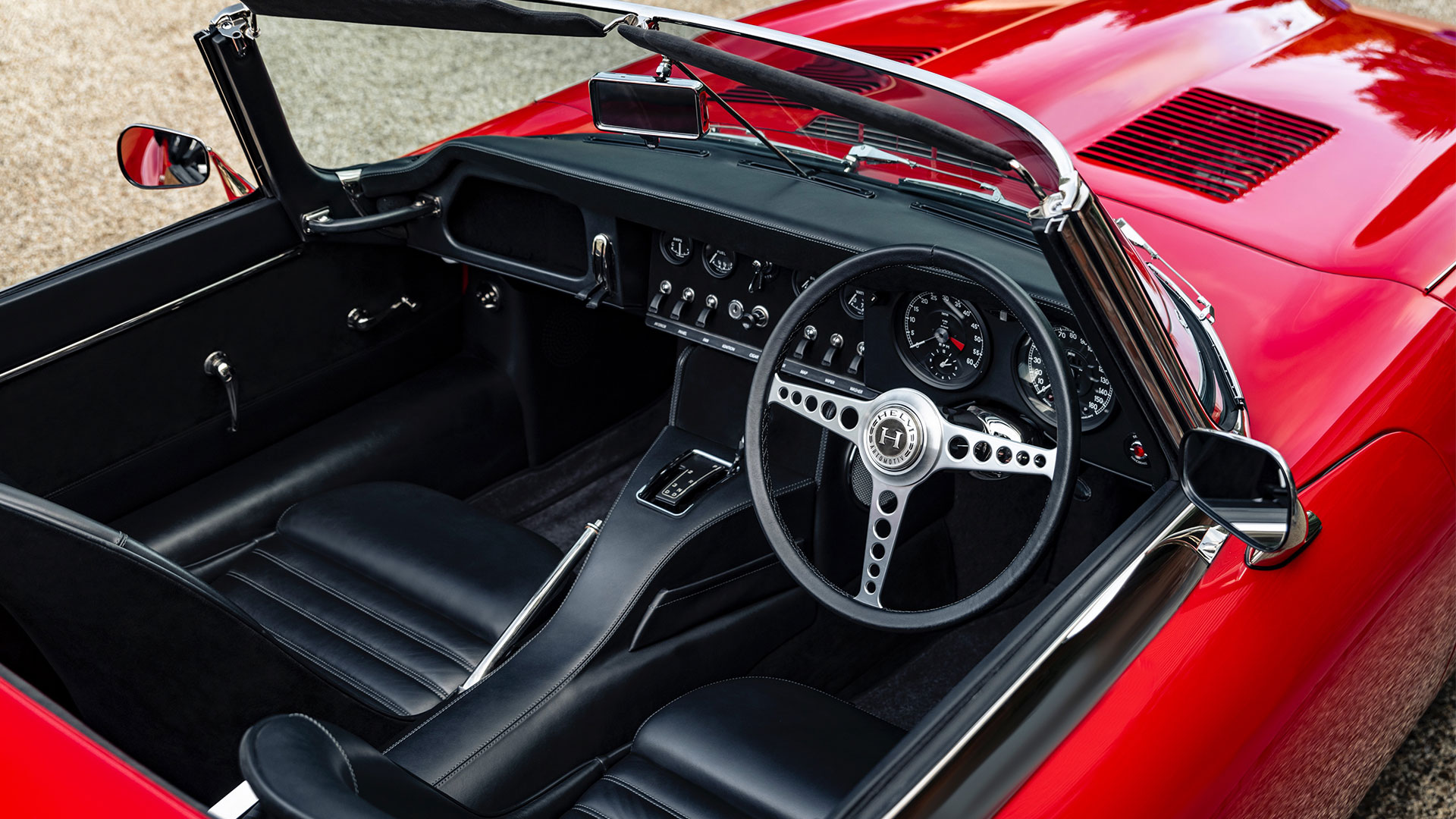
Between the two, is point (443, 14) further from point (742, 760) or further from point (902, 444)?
point (742, 760)

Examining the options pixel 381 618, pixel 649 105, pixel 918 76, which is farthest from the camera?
pixel 381 618

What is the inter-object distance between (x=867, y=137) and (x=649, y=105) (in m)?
0.41

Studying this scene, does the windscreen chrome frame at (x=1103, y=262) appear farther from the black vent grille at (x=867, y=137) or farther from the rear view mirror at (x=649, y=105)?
the rear view mirror at (x=649, y=105)

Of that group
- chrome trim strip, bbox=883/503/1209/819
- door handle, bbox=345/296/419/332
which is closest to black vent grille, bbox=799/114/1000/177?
chrome trim strip, bbox=883/503/1209/819

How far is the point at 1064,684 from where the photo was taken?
1.46m

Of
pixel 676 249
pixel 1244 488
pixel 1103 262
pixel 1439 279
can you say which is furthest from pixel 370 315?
pixel 1439 279

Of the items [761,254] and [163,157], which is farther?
[163,157]

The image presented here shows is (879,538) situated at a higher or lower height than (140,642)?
lower

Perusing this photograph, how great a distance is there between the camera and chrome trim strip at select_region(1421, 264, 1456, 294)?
210 centimetres

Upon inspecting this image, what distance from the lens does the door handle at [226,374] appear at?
260 cm

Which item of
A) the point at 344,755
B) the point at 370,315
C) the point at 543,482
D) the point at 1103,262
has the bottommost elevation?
the point at 543,482

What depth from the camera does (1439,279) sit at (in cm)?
212

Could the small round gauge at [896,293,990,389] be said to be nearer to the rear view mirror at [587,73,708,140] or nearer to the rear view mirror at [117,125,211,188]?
the rear view mirror at [587,73,708,140]

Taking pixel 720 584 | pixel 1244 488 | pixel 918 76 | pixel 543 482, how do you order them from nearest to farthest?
pixel 1244 488, pixel 918 76, pixel 720 584, pixel 543 482
